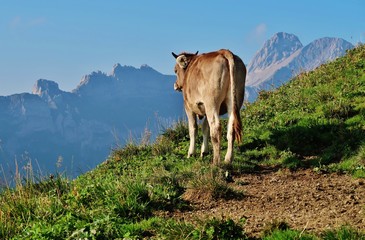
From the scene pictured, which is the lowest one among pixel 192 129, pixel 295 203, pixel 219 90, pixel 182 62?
pixel 295 203

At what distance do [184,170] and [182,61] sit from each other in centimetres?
525

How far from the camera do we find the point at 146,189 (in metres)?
8.51

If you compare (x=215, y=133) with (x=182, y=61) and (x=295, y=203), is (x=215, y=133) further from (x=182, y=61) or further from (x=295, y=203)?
(x=182, y=61)

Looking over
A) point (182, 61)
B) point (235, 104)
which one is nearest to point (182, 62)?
point (182, 61)

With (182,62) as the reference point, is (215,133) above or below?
below

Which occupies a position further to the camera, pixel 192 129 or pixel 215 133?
pixel 192 129

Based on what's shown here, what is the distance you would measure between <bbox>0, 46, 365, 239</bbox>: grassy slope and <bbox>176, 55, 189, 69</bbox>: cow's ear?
289 cm

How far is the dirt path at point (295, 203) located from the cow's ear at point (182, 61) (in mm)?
5572

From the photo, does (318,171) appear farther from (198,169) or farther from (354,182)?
(198,169)

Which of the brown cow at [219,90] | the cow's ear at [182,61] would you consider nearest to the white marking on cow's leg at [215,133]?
the brown cow at [219,90]

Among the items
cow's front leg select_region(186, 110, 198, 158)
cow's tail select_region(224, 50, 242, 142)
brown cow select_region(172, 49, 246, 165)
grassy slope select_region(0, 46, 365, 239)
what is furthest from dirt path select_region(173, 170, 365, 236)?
cow's front leg select_region(186, 110, 198, 158)

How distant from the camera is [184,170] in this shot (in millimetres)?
10719

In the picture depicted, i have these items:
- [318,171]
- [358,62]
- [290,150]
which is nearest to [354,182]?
[318,171]

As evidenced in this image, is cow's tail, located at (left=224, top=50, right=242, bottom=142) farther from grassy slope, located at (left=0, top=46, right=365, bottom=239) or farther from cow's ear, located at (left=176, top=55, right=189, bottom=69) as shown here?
cow's ear, located at (left=176, top=55, right=189, bottom=69)
